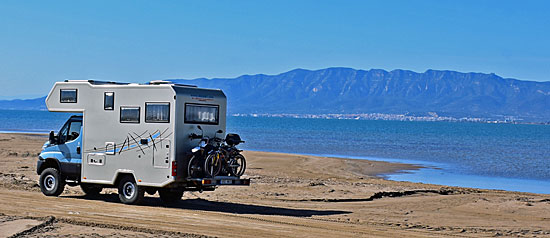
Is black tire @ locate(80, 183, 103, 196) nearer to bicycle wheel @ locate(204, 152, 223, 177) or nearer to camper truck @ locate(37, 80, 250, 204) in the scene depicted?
camper truck @ locate(37, 80, 250, 204)

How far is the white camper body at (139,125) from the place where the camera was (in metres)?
16.3

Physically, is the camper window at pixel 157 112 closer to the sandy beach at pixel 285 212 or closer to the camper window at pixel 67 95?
the sandy beach at pixel 285 212

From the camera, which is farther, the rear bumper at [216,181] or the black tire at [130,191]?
the black tire at [130,191]

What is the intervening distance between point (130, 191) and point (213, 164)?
2391 mm

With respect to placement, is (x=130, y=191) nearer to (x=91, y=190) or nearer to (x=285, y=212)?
(x=91, y=190)

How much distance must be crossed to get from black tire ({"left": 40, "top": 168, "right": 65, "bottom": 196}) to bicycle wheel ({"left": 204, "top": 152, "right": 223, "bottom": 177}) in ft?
14.7

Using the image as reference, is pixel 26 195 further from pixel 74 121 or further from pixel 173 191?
pixel 173 191

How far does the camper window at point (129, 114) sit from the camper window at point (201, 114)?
4.18 feet

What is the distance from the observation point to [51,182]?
18.5m

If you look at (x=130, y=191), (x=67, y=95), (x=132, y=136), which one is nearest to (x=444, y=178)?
(x=130, y=191)

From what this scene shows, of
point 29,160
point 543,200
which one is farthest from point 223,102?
point 29,160

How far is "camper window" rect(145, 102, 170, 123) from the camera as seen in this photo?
16.3 m

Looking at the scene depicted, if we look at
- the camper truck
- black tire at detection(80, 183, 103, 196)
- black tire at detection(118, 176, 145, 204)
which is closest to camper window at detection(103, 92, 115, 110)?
the camper truck

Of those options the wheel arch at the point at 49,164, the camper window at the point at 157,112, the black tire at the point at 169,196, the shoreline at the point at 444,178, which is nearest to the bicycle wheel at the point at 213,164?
the camper window at the point at 157,112
